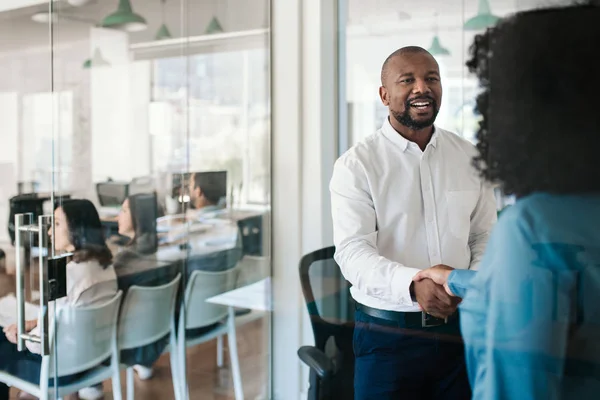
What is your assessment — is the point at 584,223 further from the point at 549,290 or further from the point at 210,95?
the point at 210,95

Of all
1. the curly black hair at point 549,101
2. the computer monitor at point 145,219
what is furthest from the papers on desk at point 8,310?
the curly black hair at point 549,101

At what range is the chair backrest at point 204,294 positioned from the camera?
8.94ft

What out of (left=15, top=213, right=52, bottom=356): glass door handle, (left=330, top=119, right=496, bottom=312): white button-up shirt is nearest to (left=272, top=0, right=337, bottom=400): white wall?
(left=330, top=119, right=496, bottom=312): white button-up shirt

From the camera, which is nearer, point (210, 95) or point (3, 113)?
point (3, 113)

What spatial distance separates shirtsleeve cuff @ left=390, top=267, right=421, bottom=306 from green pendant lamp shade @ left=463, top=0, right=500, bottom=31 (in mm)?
692

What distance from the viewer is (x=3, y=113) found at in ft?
8.00

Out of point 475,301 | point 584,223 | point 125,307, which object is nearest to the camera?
point 584,223

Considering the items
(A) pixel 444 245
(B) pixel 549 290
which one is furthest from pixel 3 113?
(B) pixel 549 290

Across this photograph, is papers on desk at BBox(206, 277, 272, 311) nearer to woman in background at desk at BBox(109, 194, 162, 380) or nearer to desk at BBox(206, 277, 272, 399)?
desk at BBox(206, 277, 272, 399)

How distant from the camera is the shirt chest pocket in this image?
69.8 inches

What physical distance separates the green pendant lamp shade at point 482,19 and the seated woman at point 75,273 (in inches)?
59.7

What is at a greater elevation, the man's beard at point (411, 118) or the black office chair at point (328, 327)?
the man's beard at point (411, 118)

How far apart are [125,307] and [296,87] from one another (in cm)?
110

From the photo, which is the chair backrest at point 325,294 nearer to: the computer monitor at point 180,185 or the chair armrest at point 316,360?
the chair armrest at point 316,360
